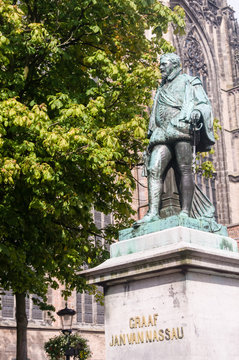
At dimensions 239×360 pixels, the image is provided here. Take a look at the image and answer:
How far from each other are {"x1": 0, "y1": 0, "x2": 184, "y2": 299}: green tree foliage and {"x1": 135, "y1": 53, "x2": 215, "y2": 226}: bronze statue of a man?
10.8 feet

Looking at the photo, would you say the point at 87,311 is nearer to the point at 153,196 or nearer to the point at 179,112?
the point at 153,196

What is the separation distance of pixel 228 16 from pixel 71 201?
35.1m

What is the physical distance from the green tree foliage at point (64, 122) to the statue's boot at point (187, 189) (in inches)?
143

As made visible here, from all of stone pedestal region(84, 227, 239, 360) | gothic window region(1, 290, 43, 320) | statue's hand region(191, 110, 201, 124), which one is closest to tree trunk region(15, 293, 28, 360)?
stone pedestal region(84, 227, 239, 360)

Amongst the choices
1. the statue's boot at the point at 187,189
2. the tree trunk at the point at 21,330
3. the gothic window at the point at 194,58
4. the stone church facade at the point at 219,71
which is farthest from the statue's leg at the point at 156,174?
the gothic window at the point at 194,58

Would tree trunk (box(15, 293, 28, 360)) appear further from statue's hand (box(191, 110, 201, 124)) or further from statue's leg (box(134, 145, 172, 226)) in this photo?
statue's hand (box(191, 110, 201, 124))

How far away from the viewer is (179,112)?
6359 mm

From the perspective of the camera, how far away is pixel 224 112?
4025 cm

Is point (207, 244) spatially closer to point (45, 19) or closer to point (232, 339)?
point (232, 339)

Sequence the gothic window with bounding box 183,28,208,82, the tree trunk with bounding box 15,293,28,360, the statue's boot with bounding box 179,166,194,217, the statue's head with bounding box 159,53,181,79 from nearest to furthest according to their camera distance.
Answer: the statue's boot with bounding box 179,166,194,217
the statue's head with bounding box 159,53,181,79
the tree trunk with bounding box 15,293,28,360
the gothic window with bounding box 183,28,208,82

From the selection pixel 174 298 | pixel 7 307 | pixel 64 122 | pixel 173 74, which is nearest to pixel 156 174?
pixel 173 74

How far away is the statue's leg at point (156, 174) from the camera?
6203 millimetres

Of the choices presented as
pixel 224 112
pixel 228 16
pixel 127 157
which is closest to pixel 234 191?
pixel 224 112

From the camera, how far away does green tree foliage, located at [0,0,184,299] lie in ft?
32.5
